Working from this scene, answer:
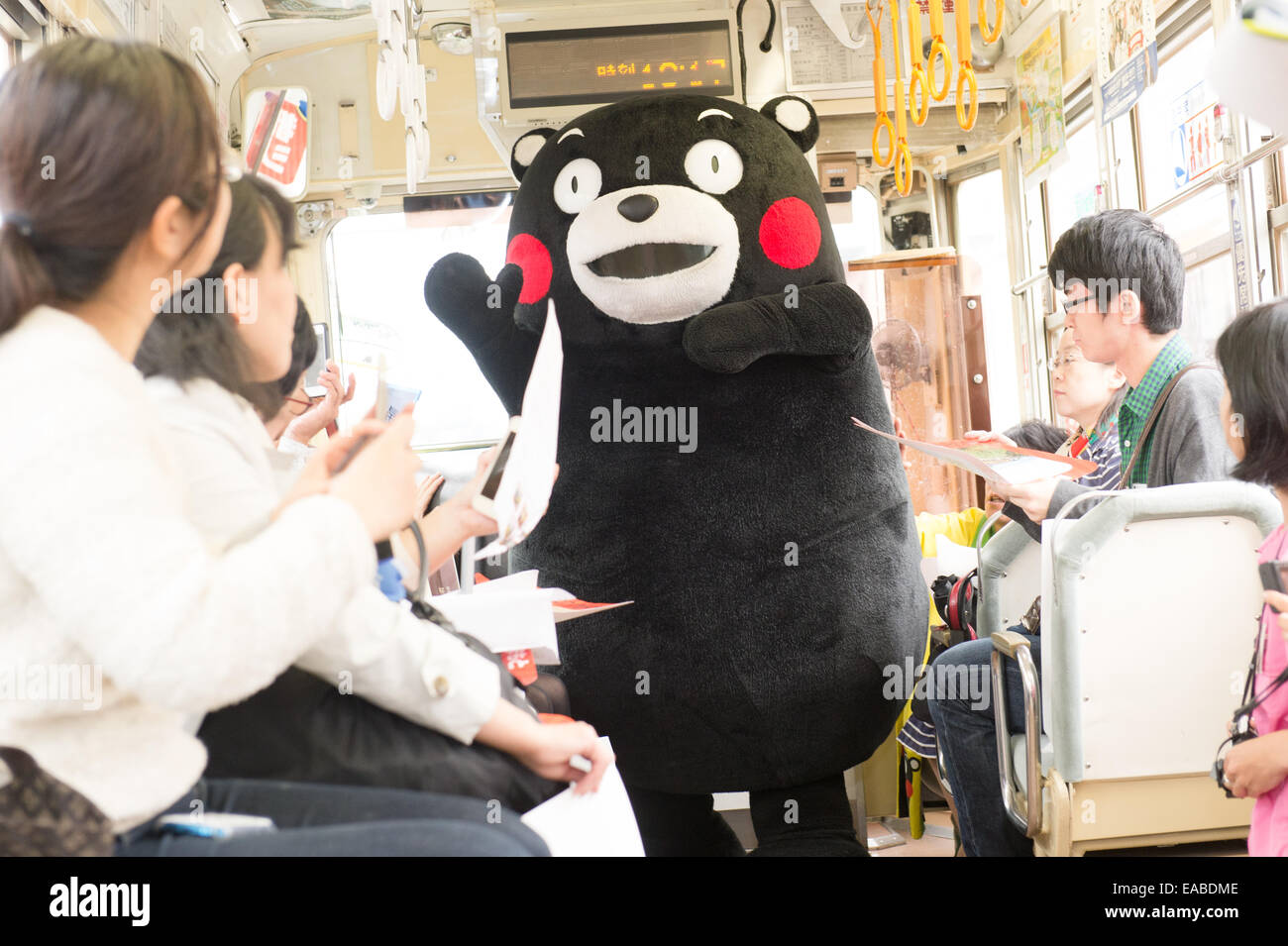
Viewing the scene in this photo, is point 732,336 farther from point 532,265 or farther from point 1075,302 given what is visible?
point 1075,302

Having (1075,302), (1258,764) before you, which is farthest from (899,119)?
(1258,764)

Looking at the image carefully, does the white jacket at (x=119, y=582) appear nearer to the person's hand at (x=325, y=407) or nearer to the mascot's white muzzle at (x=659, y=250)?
the person's hand at (x=325, y=407)

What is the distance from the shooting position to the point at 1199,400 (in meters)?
1.93

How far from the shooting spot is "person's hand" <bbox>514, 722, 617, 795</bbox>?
1.02 meters

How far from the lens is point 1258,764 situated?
5.07ft

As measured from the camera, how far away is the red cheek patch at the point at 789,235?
1.76 meters

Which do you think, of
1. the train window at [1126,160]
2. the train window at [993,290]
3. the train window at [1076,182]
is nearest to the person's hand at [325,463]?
the train window at [1076,182]

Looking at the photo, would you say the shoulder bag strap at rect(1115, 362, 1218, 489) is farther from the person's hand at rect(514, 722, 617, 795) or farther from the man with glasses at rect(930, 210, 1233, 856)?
the person's hand at rect(514, 722, 617, 795)

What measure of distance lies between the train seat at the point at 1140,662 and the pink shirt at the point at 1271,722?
190mm

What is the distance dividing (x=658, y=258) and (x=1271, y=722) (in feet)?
3.58

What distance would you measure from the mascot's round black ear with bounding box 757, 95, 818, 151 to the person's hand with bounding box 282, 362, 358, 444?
878mm
